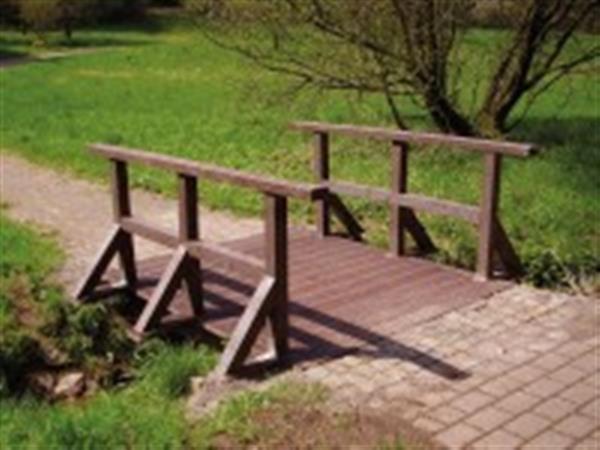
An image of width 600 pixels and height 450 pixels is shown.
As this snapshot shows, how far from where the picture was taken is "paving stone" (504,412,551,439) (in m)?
5.12

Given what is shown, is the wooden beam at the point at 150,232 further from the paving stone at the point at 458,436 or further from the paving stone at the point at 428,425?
the paving stone at the point at 458,436

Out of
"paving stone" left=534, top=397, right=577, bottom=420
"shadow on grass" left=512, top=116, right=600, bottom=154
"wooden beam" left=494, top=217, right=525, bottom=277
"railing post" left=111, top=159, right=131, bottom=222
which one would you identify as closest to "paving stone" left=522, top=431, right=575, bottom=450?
"paving stone" left=534, top=397, right=577, bottom=420

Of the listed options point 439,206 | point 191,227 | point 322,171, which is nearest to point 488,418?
point 191,227

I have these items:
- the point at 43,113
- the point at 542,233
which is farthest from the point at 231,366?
the point at 43,113

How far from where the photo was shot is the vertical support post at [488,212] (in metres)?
7.43

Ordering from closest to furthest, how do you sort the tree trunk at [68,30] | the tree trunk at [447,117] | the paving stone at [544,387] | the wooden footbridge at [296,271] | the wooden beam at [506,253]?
1. the paving stone at [544,387]
2. the wooden footbridge at [296,271]
3. the wooden beam at [506,253]
4. the tree trunk at [447,117]
5. the tree trunk at [68,30]

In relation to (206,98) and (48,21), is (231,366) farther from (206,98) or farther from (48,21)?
(48,21)

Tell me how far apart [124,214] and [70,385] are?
169 cm

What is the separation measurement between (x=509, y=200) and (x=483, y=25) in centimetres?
379

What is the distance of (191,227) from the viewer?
6949 mm

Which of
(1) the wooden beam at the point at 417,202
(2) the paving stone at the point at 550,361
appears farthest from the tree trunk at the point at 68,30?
(2) the paving stone at the point at 550,361

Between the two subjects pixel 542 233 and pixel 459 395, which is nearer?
pixel 459 395

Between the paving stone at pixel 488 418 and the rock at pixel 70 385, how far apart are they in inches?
106

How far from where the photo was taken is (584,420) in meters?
5.26
